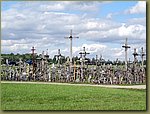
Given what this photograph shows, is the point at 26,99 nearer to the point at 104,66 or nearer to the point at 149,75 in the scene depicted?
the point at 104,66

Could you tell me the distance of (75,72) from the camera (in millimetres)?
7246

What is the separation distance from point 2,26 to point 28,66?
660 mm

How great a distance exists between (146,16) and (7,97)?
2.14 metres

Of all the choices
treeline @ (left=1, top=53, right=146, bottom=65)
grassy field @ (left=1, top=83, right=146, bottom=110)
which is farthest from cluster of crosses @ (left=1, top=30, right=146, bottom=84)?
grassy field @ (left=1, top=83, right=146, bottom=110)

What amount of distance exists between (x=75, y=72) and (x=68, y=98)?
0.43 m

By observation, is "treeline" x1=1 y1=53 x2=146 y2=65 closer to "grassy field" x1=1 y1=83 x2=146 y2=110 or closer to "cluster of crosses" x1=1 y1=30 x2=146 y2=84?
"cluster of crosses" x1=1 y1=30 x2=146 y2=84

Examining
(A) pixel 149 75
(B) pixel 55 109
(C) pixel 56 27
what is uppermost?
(C) pixel 56 27

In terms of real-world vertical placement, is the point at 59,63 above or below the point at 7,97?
above

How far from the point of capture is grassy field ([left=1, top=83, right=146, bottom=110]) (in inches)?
271

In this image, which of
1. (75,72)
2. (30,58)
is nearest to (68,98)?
(75,72)

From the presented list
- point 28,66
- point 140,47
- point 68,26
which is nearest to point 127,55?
point 140,47

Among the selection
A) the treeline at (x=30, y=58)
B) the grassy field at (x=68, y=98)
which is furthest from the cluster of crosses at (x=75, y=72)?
the grassy field at (x=68, y=98)

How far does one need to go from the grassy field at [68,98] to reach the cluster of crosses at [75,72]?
156mm

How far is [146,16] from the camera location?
6949mm
